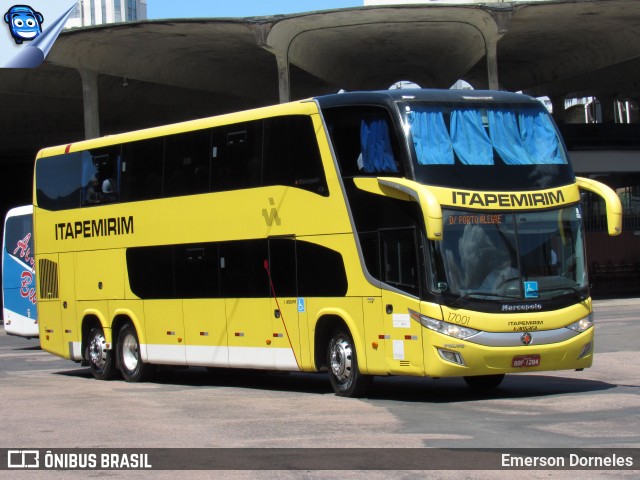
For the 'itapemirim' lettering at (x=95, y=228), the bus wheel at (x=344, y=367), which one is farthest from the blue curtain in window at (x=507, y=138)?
the 'itapemirim' lettering at (x=95, y=228)

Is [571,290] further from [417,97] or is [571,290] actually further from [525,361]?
[417,97]

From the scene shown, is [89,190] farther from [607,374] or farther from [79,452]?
[79,452]

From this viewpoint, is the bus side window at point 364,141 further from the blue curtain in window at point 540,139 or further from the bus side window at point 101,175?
the bus side window at point 101,175

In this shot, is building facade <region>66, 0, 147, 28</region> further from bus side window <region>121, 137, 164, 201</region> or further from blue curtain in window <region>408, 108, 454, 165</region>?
blue curtain in window <region>408, 108, 454, 165</region>

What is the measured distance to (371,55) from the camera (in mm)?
53375

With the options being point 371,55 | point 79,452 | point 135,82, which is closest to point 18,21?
point 135,82

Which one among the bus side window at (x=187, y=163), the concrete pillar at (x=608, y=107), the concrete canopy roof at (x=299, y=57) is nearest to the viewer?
the bus side window at (x=187, y=163)

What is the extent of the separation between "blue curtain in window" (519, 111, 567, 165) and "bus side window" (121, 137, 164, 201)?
628 cm

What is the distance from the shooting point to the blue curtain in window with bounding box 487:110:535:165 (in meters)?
14.9

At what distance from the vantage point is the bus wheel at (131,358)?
784 inches

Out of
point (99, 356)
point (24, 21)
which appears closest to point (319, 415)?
point (99, 356)

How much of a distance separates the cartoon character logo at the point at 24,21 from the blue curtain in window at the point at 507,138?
105ft

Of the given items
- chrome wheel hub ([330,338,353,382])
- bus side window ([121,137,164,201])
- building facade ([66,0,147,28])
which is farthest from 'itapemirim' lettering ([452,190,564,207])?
building facade ([66,0,147,28])

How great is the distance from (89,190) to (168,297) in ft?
9.65
